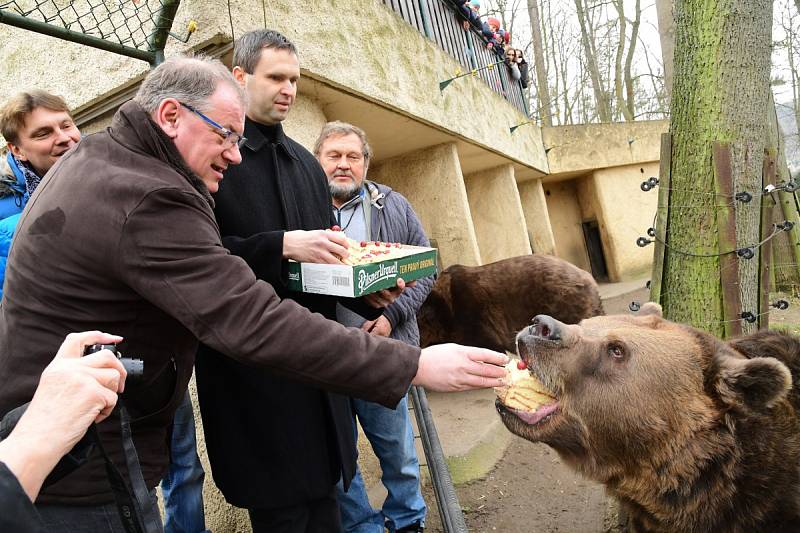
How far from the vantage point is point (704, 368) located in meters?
2.19

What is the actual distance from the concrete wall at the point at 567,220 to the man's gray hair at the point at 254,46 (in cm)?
1469

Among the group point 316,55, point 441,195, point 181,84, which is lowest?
point 441,195

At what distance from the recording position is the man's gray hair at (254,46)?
105 inches

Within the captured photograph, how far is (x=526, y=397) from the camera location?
7.54ft

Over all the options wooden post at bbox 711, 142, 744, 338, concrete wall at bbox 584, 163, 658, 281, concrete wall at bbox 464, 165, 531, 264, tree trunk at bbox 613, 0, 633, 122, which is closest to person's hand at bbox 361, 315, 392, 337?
wooden post at bbox 711, 142, 744, 338

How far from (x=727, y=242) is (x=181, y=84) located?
3.31 m

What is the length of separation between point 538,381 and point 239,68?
2.07 metres

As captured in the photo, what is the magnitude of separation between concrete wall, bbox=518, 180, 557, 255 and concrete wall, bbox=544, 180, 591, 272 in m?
2.55

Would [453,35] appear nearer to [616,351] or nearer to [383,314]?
[383,314]

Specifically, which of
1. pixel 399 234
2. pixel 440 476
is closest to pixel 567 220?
pixel 399 234

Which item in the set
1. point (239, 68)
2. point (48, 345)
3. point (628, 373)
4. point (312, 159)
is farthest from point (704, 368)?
point (239, 68)

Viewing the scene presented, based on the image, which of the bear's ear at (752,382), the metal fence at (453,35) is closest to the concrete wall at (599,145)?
the metal fence at (453,35)

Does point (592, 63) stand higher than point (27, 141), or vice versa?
point (592, 63)

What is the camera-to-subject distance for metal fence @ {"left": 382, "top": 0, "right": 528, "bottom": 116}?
6.73 metres
